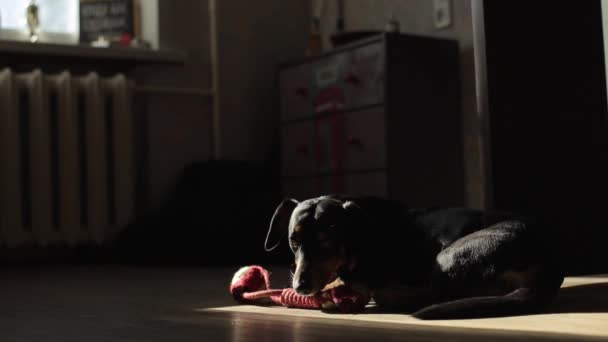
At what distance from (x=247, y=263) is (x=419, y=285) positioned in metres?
1.91

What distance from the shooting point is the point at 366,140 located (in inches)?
149

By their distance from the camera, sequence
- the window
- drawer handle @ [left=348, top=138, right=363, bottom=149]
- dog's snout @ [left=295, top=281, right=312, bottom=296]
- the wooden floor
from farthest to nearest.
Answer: the window < drawer handle @ [left=348, top=138, right=363, bottom=149] < dog's snout @ [left=295, top=281, right=312, bottom=296] < the wooden floor

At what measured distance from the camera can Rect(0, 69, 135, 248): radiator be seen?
388 cm

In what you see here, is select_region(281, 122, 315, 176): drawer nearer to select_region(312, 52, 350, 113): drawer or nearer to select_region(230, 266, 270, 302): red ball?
select_region(312, 52, 350, 113): drawer

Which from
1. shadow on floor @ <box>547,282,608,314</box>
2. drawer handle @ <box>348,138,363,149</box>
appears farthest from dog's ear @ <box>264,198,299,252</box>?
drawer handle @ <box>348,138,363,149</box>

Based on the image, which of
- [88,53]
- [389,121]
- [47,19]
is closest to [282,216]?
[389,121]

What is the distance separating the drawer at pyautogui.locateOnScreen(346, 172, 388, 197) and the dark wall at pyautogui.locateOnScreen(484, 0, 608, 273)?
1201 mm

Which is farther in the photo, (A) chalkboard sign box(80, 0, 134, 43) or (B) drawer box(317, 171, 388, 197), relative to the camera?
(A) chalkboard sign box(80, 0, 134, 43)

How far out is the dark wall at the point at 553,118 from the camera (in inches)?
96.1

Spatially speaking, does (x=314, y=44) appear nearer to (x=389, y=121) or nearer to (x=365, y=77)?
(x=365, y=77)

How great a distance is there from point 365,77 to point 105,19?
58.1 inches

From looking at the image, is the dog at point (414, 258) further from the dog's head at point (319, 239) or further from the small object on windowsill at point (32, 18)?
the small object on windowsill at point (32, 18)

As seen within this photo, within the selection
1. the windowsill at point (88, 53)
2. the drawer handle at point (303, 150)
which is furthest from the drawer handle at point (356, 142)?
the windowsill at point (88, 53)

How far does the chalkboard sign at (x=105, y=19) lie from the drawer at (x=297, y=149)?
100 cm
